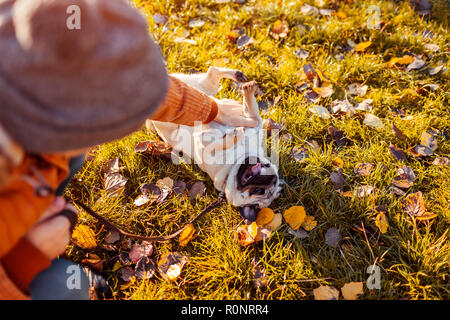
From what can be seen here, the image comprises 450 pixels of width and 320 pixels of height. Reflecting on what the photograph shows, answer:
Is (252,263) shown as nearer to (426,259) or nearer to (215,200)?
(215,200)

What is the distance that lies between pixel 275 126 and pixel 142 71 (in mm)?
1289

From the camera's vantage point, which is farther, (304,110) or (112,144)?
(304,110)

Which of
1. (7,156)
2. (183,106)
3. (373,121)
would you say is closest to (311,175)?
(373,121)

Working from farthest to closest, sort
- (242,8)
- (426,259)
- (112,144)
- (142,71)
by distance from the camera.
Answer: (242,8) < (112,144) < (426,259) < (142,71)

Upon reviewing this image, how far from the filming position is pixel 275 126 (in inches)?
84.3

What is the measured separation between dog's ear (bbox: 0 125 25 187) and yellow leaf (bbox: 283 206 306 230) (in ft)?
4.42

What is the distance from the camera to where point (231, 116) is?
5.57ft

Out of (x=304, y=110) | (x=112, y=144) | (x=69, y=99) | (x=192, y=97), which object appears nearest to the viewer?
(x=69, y=99)

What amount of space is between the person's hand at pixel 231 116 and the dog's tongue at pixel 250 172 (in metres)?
0.29

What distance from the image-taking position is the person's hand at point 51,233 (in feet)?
3.58

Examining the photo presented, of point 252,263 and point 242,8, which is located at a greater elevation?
point 242,8

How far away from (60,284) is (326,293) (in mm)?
1215

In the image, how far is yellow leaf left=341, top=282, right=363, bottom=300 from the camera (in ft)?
5.07

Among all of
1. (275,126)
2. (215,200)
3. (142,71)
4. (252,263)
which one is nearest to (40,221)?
(142,71)
